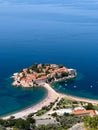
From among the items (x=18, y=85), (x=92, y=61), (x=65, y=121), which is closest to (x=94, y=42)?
(x=92, y=61)

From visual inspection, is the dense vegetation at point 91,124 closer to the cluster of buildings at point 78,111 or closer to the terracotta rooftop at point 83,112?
the cluster of buildings at point 78,111

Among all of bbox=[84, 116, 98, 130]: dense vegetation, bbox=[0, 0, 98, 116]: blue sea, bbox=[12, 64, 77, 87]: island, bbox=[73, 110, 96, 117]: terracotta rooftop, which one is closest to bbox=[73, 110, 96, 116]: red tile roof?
bbox=[73, 110, 96, 117]: terracotta rooftop

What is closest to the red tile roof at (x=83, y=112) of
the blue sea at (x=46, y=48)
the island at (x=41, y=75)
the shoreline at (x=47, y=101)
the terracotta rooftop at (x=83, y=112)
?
the terracotta rooftop at (x=83, y=112)

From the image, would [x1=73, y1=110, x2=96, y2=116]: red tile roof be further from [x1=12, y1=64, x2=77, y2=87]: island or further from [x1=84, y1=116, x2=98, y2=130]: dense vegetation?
[x1=84, y1=116, x2=98, y2=130]: dense vegetation

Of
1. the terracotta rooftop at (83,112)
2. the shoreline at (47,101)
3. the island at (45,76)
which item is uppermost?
the island at (45,76)

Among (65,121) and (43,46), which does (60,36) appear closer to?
A: (43,46)

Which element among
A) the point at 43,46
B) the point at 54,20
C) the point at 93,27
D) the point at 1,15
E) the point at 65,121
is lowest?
the point at 65,121
